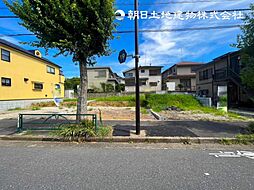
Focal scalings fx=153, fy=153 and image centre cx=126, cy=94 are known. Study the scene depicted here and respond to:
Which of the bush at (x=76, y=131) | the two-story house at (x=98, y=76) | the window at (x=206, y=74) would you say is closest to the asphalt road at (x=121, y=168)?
the bush at (x=76, y=131)

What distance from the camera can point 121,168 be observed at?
3.48 meters

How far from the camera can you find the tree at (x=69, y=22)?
525cm

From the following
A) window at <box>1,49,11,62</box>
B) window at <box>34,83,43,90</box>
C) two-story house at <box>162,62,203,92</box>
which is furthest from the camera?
two-story house at <box>162,62,203,92</box>

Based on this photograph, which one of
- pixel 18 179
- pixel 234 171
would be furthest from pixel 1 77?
pixel 234 171

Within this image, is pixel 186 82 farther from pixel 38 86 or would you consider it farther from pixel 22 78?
pixel 22 78

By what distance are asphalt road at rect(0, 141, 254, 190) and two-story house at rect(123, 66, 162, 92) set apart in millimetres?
29029

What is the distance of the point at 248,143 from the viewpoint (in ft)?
17.4

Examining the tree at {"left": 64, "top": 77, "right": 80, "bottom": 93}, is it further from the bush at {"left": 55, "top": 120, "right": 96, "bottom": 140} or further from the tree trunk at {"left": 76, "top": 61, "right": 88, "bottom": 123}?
the bush at {"left": 55, "top": 120, "right": 96, "bottom": 140}

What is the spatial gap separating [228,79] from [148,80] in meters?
18.6

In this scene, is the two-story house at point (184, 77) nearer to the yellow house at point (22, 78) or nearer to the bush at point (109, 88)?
the bush at point (109, 88)

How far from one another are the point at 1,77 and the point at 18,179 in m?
15.5

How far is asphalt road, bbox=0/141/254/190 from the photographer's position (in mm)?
2838

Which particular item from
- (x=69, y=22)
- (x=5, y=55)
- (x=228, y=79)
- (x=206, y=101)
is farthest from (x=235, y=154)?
(x=5, y=55)

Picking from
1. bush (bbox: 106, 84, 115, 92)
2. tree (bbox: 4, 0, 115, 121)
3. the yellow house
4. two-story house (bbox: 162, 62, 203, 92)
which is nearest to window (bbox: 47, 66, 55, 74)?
the yellow house
